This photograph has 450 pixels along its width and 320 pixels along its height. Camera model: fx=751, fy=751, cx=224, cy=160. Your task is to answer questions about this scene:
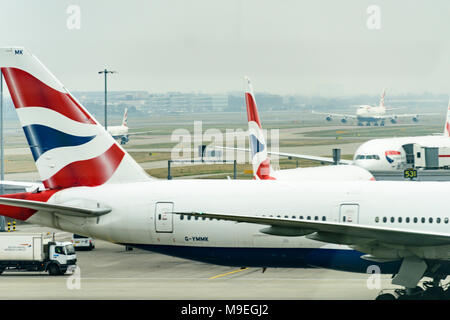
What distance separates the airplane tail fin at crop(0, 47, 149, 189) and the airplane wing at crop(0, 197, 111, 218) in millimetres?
1237

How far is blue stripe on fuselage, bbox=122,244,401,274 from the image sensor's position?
2656 centimetres

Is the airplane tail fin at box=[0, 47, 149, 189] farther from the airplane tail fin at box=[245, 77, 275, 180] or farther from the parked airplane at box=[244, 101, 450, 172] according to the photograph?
the parked airplane at box=[244, 101, 450, 172]

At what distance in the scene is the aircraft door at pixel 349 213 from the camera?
26.2 m

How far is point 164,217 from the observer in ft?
90.0

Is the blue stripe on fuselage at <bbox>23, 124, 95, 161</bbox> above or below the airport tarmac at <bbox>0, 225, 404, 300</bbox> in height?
above

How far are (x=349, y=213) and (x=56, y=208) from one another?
33.7ft

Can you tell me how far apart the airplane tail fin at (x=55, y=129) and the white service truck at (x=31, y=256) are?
14376mm

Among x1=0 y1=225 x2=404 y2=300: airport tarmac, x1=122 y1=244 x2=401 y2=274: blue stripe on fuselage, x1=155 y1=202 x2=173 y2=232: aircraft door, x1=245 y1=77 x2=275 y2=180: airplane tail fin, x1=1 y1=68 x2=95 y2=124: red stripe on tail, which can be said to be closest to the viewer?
x1=122 y1=244 x2=401 y2=274: blue stripe on fuselage

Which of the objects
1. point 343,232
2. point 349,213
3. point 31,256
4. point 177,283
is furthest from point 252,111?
point 343,232

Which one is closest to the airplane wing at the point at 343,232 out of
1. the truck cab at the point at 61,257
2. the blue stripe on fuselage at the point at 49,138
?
the blue stripe on fuselage at the point at 49,138

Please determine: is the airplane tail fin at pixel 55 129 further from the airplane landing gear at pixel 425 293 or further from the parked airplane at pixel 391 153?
the parked airplane at pixel 391 153

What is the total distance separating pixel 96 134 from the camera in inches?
1108

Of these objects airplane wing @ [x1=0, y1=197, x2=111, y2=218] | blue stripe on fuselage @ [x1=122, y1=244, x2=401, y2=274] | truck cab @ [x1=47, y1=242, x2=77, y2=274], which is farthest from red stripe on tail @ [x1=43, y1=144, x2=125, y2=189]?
truck cab @ [x1=47, y1=242, x2=77, y2=274]

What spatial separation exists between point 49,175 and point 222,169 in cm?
8414
